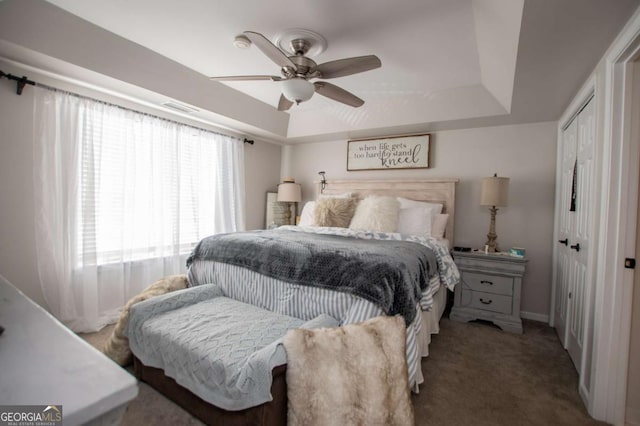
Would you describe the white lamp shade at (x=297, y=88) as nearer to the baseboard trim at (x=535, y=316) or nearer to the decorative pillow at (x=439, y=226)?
the decorative pillow at (x=439, y=226)

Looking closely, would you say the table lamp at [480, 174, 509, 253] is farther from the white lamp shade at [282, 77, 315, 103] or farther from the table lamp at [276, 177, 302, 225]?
the table lamp at [276, 177, 302, 225]

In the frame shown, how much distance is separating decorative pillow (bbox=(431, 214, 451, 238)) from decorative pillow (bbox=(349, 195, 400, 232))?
442 millimetres

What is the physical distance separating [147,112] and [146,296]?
198 cm

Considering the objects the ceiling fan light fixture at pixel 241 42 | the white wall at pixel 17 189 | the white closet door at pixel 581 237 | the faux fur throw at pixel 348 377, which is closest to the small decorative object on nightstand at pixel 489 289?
the white closet door at pixel 581 237

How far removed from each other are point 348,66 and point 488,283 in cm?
238

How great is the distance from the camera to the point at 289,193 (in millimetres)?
4254

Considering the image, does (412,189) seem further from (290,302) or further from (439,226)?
(290,302)

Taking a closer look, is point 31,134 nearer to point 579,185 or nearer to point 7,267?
point 7,267

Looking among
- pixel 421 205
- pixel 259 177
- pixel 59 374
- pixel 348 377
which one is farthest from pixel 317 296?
pixel 259 177

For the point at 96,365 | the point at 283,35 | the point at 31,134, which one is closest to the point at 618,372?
the point at 96,365

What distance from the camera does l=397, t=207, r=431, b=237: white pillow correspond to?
122 inches

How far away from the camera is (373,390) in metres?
1.39

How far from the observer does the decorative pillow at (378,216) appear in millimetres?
3090

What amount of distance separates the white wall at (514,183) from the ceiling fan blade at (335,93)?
1642mm
